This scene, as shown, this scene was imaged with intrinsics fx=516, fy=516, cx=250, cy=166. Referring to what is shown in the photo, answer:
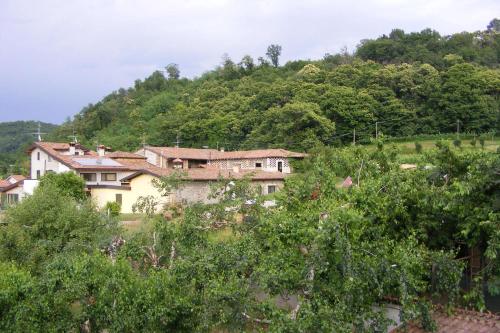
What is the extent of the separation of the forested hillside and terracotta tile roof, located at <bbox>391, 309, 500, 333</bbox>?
35066mm

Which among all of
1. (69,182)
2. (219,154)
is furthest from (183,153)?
(69,182)

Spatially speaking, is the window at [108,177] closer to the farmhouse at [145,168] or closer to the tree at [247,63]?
the farmhouse at [145,168]

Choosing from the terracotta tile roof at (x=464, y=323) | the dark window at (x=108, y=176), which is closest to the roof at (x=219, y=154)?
the dark window at (x=108, y=176)

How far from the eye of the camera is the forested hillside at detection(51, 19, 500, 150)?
165ft

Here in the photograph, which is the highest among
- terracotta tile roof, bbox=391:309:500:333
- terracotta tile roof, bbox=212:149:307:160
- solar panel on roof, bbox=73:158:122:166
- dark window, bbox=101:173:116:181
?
terracotta tile roof, bbox=212:149:307:160

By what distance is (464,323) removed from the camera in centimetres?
1070

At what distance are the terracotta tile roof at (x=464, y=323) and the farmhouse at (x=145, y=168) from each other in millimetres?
18154

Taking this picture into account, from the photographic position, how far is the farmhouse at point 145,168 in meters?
33.4

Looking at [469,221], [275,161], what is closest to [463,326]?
[469,221]

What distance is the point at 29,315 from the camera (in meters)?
10.7

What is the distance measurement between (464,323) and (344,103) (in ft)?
141

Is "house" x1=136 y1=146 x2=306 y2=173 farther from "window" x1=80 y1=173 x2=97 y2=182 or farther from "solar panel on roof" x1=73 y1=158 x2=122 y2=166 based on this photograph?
"window" x1=80 y1=173 x2=97 y2=182

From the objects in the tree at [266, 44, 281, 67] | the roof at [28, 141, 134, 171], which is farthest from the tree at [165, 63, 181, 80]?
the roof at [28, 141, 134, 171]

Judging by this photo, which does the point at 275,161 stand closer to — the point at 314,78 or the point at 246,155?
the point at 246,155
